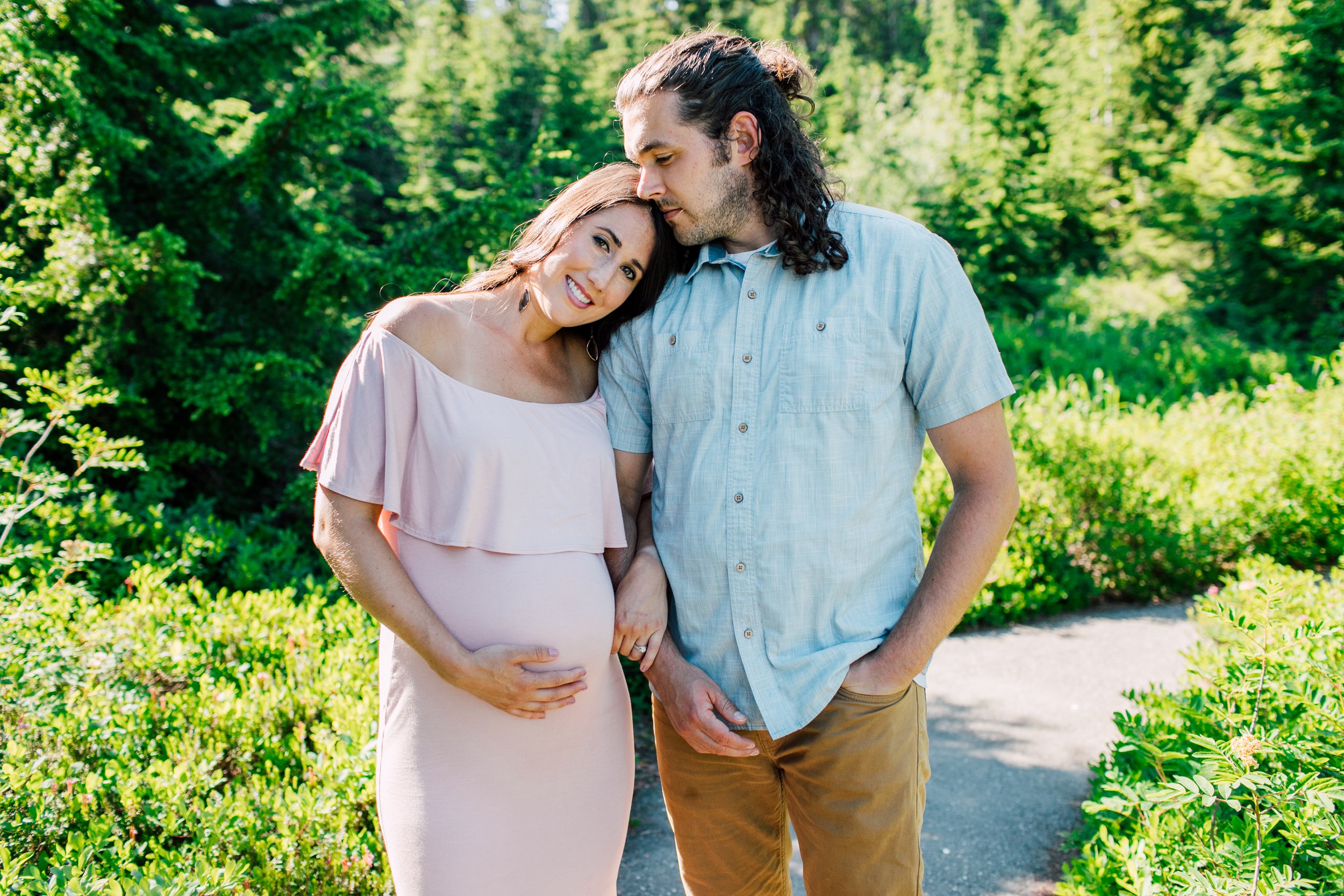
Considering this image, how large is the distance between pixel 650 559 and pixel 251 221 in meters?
4.92

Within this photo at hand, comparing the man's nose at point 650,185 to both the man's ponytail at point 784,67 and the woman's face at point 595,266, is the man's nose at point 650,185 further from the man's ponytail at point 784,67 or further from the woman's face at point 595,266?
the man's ponytail at point 784,67

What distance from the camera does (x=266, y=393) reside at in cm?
533

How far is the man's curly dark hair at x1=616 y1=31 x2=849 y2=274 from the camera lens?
6.52 ft

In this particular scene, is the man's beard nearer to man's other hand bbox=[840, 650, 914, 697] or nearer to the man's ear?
the man's ear

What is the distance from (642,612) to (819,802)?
593mm

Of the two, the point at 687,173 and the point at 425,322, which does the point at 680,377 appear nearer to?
the point at 687,173

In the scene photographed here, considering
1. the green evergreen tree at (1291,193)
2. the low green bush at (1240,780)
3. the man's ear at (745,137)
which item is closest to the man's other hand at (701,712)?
the low green bush at (1240,780)

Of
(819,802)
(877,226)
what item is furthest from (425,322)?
(819,802)

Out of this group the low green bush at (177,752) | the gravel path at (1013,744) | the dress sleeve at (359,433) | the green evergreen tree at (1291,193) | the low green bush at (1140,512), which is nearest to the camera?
the dress sleeve at (359,433)

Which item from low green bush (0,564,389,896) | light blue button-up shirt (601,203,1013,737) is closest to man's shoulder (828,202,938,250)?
light blue button-up shirt (601,203,1013,737)

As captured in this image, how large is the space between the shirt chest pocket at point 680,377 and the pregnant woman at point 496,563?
159mm

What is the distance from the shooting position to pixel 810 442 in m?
1.94

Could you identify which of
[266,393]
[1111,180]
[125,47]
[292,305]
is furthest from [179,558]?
[1111,180]

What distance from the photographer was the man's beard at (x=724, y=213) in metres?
2.06
